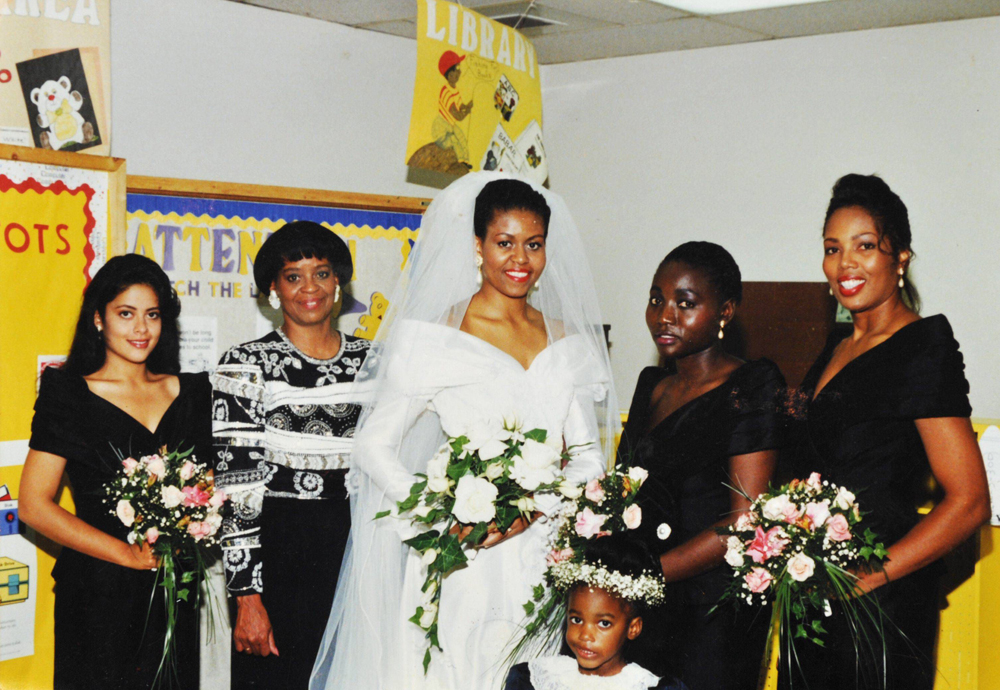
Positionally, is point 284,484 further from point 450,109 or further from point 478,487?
point 450,109

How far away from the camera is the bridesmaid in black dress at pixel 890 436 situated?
224 centimetres

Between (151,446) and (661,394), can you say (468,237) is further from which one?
(151,446)

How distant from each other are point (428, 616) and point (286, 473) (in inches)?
24.7

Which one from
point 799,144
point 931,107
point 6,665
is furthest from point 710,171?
point 6,665

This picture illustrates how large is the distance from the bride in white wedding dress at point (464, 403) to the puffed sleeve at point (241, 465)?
11.4 inches

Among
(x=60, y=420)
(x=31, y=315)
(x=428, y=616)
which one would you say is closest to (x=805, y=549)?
(x=428, y=616)

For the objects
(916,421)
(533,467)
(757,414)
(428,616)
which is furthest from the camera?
(428,616)

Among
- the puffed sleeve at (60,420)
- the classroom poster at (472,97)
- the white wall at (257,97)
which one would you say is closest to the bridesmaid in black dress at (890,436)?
the classroom poster at (472,97)

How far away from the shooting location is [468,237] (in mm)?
2793

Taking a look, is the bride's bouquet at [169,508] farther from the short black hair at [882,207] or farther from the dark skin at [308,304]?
the short black hair at [882,207]

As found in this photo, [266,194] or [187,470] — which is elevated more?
[266,194]

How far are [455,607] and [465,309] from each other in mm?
793

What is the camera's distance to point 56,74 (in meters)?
3.53

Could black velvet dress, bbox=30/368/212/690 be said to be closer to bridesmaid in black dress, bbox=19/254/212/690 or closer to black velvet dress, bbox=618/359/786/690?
bridesmaid in black dress, bbox=19/254/212/690
